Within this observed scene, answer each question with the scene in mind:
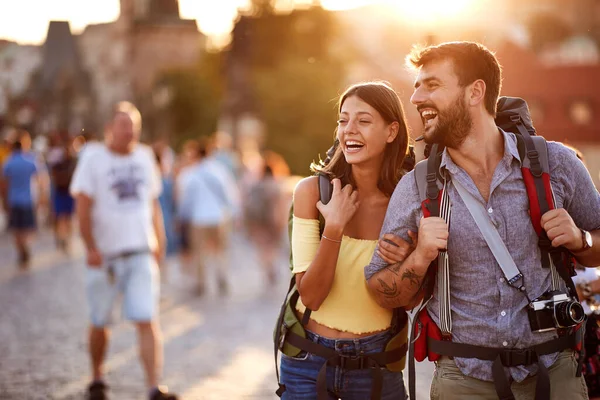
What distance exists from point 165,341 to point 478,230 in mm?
6939

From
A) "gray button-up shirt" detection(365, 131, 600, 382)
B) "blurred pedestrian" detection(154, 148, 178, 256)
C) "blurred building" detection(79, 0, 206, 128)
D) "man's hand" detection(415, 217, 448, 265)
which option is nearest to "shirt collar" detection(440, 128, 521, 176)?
"gray button-up shirt" detection(365, 131, 600, 382)

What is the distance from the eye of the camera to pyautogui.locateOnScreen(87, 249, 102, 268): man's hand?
7.16 m

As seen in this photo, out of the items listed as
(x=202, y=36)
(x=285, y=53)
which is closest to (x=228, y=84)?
(x=285, y=53)

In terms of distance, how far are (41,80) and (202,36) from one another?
20390 mm

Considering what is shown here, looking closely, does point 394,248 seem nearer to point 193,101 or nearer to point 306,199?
point 306,199

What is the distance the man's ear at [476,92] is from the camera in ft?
11.4

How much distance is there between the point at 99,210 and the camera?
23.9 ft

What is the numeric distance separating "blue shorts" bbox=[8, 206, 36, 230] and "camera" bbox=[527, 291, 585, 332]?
14614mm

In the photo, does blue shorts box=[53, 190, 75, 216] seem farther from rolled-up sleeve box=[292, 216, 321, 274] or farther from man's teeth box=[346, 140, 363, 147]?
man's teeth box=[346, 140, 363, 147]

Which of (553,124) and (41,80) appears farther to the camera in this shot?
(41,80)

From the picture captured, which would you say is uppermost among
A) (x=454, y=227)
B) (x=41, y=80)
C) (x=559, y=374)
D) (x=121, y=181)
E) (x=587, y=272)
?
(x=41, y=80)

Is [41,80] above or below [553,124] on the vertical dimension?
above

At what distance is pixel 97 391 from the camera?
708 cm

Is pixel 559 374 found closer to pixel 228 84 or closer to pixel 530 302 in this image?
pixel 530 302
